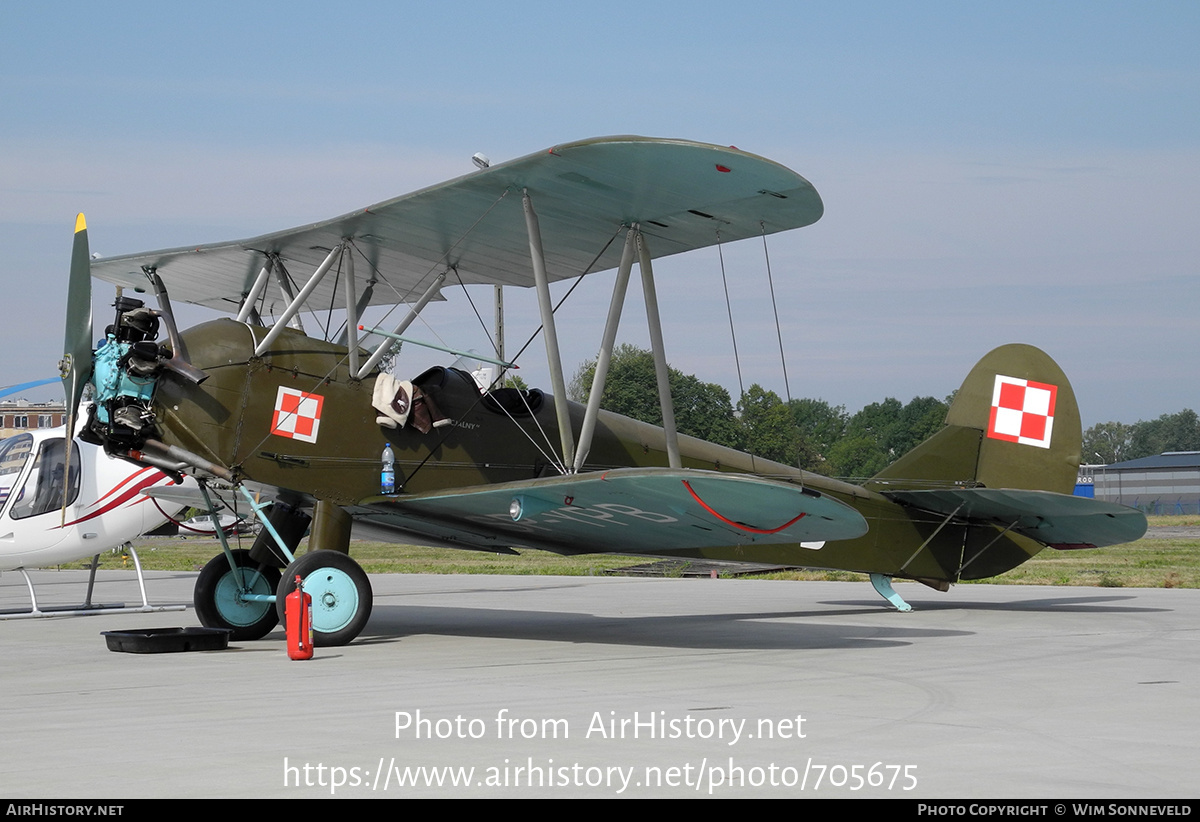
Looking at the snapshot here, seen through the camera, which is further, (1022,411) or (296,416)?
(1022,411)

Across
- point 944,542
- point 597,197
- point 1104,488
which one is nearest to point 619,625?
point 944,542

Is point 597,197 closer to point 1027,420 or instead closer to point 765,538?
point 765,538

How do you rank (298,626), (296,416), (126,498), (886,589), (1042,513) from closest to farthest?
(298,626) < (296,416) < (1042,513) < (886,589) < (126,498)

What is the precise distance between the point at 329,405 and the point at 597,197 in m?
2.91

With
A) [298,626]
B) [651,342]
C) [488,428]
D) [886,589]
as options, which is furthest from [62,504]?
[886,589]

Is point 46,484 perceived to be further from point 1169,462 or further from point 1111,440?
point 1111,440

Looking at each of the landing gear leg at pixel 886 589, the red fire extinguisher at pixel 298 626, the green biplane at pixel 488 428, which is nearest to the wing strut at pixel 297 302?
the green biplane at pixel 488 428

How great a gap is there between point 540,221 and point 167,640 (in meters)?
4.78

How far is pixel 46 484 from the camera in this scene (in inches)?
539

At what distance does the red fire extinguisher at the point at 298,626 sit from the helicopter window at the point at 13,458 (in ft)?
22.4

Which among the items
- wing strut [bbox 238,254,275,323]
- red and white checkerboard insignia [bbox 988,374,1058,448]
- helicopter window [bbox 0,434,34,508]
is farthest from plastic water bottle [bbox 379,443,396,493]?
red and white checkerboard insignia [bbox 988,374,1058,448]

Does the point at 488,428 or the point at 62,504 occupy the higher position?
the point at 488,428

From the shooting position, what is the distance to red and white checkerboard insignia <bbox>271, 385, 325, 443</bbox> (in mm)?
9766

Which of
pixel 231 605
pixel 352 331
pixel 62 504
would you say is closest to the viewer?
pixel 352 331
